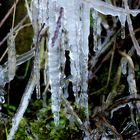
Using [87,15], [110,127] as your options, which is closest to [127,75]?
[110,127]

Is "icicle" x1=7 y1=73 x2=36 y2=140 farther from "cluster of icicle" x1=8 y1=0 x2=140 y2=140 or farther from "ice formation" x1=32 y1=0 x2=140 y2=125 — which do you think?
"ice formation" x1=32 y1=0 x2=140 y2=125

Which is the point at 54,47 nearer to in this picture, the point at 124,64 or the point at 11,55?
the point at 11,55

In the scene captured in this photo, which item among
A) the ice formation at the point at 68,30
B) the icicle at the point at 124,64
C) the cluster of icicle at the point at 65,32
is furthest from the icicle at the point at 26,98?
the icicle at the point at 124,64

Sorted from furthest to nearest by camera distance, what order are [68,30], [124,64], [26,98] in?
[124,64] < [26,98] < [68,30]

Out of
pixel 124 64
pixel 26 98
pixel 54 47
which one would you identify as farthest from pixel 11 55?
pixel 124 64

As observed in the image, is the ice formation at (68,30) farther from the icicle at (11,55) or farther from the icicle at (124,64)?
the icicle at (124,64)

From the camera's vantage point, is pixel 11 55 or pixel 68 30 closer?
pixel 68 30

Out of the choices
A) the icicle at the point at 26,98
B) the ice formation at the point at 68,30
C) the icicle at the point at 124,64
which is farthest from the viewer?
the icicle at the point at 124,64

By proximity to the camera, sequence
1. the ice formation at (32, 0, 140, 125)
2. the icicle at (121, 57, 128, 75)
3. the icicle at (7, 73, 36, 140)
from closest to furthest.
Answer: the ice formation at (32, 0, 140, 125) < the icicle at (7, 73, 36, 140) < the icicle at (121, 57, 128, 75)

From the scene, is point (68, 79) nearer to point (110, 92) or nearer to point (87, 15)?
point (110, 92)

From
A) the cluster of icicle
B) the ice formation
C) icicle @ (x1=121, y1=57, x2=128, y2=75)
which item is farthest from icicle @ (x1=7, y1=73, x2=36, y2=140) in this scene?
icicle @ (x1=121, y1=57, x2=128, y2=75)

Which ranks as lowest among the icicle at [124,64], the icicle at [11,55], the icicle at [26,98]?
the icicle at [26,98]
